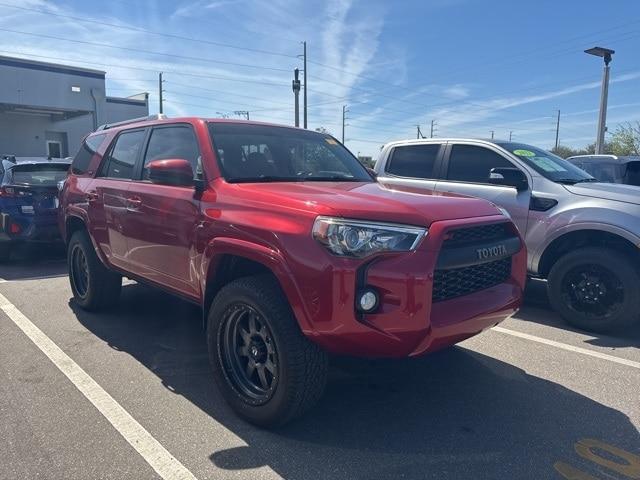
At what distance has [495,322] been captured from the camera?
335 centimetres

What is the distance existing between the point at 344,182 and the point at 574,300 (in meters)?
2.87

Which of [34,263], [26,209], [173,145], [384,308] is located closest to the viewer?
[384,308]

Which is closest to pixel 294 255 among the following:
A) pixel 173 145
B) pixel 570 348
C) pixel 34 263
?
pixel 173 145

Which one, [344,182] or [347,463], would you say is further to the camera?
[344,182]

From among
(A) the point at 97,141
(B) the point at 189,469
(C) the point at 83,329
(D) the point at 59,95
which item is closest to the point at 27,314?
(C) the point at 83,329

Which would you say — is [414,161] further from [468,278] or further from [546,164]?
[468,278]

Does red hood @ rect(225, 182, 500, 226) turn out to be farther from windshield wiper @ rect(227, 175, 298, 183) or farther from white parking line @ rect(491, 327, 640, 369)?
white parking line @ rect(491, 327, 640, 369)

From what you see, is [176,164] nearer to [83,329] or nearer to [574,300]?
[83,329]

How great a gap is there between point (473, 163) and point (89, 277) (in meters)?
4.49

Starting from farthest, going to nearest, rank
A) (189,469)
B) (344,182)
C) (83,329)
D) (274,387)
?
1. (83,329)
2. (344,182)
3. (274,387)
4. (189,469)

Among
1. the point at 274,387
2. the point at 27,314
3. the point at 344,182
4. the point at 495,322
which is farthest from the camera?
the point at 27,314

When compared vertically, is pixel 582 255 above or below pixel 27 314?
above

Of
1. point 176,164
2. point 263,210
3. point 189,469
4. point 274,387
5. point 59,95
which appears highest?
point 59,95

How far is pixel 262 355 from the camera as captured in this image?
10.7ft
